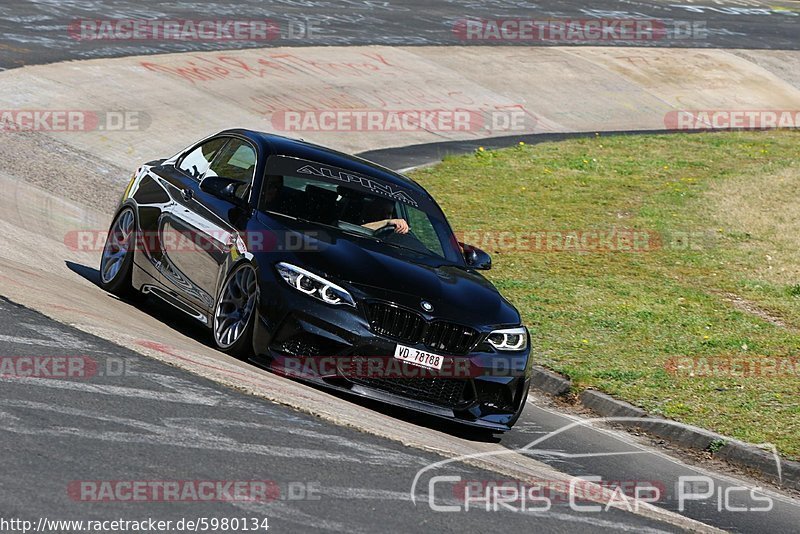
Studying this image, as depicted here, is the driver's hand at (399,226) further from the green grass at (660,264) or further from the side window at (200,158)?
the green grass at (660,264)

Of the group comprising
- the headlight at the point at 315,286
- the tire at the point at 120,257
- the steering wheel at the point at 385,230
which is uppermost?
the steering wheel at the point at 385,230

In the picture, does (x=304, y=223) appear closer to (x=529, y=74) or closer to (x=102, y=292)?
(x=102, y=292)

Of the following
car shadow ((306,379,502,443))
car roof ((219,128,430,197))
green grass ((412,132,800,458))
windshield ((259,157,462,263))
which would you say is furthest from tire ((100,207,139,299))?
green grass ((412,132,800,458))

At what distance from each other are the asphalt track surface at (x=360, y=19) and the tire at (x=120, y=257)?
10745 millimetres

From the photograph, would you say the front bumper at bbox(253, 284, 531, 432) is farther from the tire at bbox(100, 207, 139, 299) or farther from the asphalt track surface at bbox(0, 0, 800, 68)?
the asphalt track surface at bbox(0, 0, 800, 68)

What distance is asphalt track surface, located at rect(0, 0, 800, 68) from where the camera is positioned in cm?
2367

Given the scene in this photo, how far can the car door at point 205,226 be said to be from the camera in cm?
924

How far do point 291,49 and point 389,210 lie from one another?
17.0 m

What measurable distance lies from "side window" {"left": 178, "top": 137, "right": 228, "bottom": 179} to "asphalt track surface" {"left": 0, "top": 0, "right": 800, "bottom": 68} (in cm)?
1107

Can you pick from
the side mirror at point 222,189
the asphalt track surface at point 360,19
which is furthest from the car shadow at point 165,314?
the asphalt track surface at point 360,19

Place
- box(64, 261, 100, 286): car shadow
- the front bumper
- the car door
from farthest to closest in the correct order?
box(64, 261, 100, 286): car shadow
the car door
the front bumper

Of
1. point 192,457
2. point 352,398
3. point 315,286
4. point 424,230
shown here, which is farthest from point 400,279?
point 192,457

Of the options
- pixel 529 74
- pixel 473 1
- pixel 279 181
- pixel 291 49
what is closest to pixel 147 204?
pixel 279 181

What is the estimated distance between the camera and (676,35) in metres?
34.7
